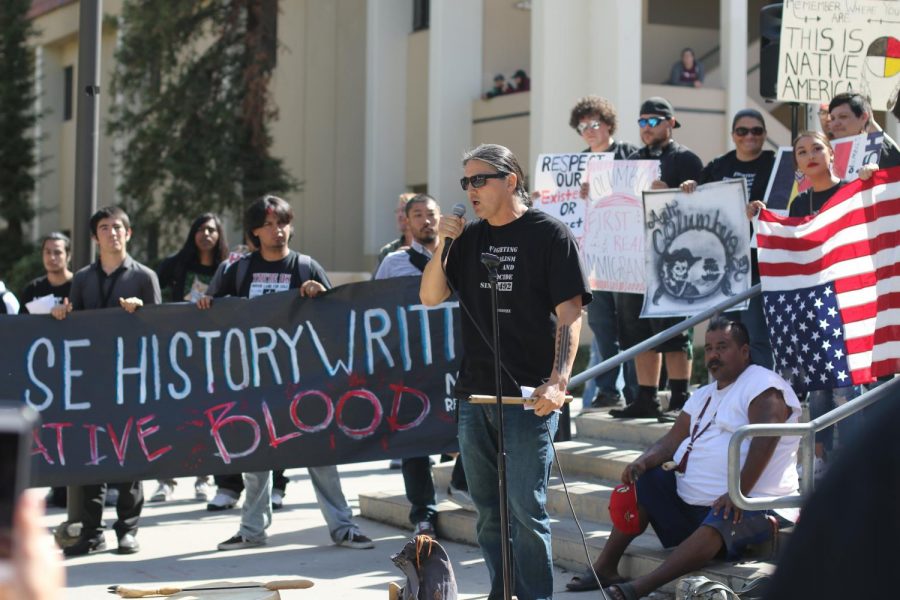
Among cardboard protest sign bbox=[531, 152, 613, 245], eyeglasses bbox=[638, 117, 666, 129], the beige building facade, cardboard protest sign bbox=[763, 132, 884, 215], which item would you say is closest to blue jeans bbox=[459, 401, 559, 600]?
cardboard protest sign bbox=[763, 132, 884, 215]

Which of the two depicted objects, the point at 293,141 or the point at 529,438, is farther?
the point at 293,141

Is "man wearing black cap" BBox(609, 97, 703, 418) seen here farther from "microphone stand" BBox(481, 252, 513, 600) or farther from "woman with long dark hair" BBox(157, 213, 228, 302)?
"microphone stand" BBox(481, 252, 513, 600)

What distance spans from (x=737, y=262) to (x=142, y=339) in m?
3.73

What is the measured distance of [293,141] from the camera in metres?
25.3

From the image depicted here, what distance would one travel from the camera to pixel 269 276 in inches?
303

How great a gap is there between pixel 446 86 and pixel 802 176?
1356 centimetres

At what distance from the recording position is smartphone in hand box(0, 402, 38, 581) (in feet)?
4.23

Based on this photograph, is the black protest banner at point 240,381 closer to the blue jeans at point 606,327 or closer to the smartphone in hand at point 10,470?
the blue jeans at point 606,327

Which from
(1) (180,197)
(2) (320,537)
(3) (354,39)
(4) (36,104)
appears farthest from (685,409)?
(4) (36,104)

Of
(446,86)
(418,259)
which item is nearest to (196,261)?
(418,259)

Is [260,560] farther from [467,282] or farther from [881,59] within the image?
[881,59]

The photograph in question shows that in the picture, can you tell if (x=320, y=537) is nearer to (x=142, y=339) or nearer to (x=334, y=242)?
(x=142, y=339)

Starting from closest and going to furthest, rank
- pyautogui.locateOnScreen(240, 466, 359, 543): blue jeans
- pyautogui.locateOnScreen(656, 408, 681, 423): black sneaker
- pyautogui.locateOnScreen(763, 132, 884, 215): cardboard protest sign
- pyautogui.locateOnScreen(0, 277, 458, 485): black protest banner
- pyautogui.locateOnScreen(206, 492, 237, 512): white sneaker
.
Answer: pyautogui.locateOnScreen(763, 132, 884, 215): cardboard protest sign
pyautogui.locateOnScreen(0, 277, 458, 485): black protest banner
pyautogui.locateOnScreen(240, 466, 359, 543): blue jeans
pyautogui.locateOnScreen(656, 408, 681, 423): black sneaker
pyautogui.locateOnScreen(206, 492, 237, 512): white sneaker

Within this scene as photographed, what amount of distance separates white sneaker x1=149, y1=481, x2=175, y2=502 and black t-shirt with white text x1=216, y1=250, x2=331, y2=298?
2.45m
